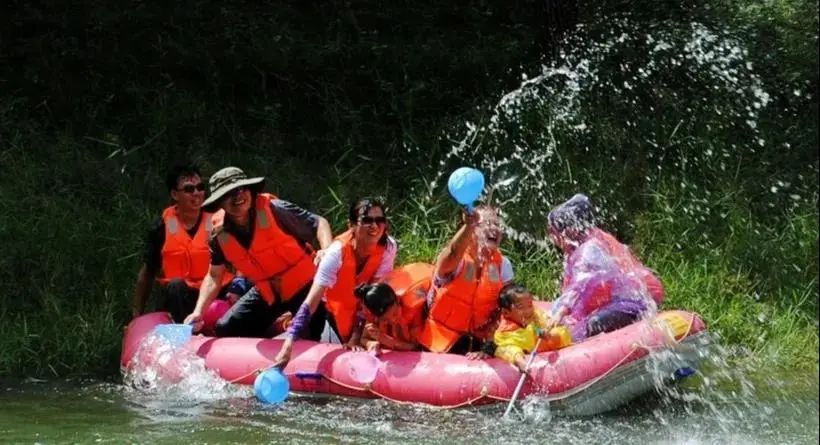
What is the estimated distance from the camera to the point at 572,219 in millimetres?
5957

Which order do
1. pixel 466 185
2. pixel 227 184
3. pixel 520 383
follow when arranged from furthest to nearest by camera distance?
pixel 227 184, pixel 520 383, pixel 466 185

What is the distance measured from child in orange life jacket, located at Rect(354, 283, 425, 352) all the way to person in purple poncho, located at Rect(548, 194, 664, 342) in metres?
0.70

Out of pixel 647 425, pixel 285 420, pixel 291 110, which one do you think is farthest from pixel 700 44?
pixel 285 420

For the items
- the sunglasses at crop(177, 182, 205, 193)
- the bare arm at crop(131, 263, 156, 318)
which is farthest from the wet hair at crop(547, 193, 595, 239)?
the bare arm at crop(131, 263, 156, 318)

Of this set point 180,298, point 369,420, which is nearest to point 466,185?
point 369,420

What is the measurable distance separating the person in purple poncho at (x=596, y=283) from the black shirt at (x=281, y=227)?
1326mm

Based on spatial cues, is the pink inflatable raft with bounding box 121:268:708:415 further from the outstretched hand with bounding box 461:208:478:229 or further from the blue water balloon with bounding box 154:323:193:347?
the outstretched hand with bounding box 461:208:478:229

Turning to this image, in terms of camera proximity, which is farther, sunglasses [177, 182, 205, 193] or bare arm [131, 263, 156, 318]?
bare arm [131, 263, 156, 318]

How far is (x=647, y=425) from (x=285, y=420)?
5.53 ft

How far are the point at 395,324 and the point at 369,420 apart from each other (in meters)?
0.64

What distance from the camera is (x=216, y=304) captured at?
6.66 metres

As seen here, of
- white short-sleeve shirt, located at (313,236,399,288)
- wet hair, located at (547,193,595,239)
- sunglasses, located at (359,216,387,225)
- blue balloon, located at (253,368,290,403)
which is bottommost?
blue balloon, located at (253,368,290,403)

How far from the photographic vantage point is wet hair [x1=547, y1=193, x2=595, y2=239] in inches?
234

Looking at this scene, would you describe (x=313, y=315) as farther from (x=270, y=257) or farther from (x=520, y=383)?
(x=520, y=383)
